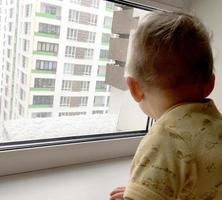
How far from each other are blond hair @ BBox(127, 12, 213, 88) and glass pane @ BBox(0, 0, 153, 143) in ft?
1.32

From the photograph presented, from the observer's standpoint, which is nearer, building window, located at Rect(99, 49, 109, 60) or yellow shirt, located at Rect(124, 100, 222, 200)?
yellow shirt, located at Rect(124, 100, 222, 200)

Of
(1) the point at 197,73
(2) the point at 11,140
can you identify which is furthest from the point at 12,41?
(1) the point at 197,73

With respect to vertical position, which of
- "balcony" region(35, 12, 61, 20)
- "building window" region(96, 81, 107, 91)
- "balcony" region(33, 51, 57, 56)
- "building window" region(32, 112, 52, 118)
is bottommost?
"building window" region(32, 112, 52, 118)

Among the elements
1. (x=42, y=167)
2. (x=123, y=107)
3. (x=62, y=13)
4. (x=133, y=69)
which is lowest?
(x=42, y=167)

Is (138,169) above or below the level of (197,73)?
below

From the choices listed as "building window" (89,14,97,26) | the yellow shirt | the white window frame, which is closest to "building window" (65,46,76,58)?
"building window" (89,14,97,26)

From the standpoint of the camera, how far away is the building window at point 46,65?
0.95 meters

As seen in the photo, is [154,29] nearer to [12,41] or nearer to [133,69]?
[133,69]

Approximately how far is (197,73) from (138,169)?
0.22 meters

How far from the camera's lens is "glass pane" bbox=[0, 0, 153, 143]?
0.91 meters

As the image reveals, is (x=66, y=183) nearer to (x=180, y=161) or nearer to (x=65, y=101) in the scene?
(x=65, y=101)

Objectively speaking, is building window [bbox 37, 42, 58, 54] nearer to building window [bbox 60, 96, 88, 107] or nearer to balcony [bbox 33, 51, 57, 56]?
balcony [bbox 33, 51, 57, 56]

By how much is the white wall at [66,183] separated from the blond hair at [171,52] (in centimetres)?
39

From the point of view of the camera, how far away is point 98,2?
3.35 feet
